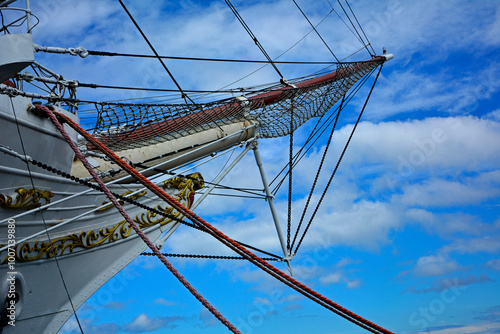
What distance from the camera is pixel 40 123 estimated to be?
563 cm

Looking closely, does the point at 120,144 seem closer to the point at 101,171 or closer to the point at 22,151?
the point at 101,171

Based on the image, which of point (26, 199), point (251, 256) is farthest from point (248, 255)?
point (26, 199)

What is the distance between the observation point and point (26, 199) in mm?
5781

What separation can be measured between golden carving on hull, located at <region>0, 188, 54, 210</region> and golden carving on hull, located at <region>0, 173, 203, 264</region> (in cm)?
47

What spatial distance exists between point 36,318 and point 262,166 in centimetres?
417

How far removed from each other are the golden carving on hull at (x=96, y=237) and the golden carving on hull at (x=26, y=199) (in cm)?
47

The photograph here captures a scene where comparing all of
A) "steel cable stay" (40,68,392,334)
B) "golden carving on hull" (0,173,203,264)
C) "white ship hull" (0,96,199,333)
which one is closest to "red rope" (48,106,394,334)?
"steel cable stay" (40,68,392,334)

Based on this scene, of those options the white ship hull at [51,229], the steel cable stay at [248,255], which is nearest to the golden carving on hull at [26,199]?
the white ship hull at [51,229]

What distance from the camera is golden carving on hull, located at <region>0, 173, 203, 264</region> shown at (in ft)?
20.0

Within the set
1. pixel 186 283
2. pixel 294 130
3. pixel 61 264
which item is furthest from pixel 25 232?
pixel 294 130

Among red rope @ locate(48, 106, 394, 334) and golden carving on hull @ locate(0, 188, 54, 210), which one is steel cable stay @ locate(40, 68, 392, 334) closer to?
red rope @ locate(48, 106, 394, 334)

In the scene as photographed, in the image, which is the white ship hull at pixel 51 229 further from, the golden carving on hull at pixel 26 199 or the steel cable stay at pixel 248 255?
the steel cable stay at pixel 248 255

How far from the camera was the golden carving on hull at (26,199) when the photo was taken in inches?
219

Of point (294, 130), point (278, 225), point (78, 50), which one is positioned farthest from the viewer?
point (294, 130)
